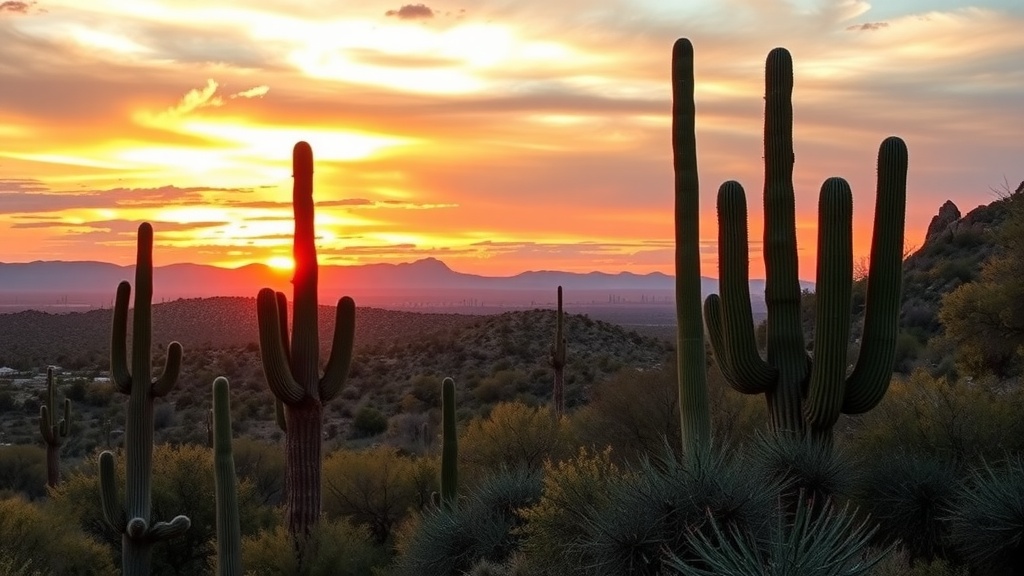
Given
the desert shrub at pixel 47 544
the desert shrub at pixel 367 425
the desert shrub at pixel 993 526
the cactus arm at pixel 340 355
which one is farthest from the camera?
the desert shrub at pixel 367 425

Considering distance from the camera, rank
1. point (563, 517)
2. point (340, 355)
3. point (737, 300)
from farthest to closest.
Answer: point (340, 355), point (737, 300), point (563, 517)

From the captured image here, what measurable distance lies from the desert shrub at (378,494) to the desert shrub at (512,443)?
3.96ft

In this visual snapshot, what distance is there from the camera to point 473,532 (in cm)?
1606

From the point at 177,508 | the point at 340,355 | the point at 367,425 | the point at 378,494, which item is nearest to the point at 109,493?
the point at 340,355

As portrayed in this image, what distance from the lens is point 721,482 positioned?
1107cm

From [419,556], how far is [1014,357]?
1223cm

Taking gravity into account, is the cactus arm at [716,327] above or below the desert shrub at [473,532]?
above

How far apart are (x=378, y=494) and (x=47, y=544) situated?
7.31m

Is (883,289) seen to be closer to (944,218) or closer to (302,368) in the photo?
(302,368)

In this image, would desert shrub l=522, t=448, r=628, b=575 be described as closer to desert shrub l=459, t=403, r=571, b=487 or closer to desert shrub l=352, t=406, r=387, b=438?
desert shrub l=459, t=403, r=571, b=487

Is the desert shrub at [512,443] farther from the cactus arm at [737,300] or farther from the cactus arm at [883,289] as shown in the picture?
the cactus arm at [883,289]

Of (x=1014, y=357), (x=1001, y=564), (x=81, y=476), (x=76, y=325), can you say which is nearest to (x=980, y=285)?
(x=1014, y=357)

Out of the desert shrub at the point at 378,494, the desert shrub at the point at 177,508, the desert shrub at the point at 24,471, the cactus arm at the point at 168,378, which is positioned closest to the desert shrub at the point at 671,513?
the cactus arm at the point at 168,378

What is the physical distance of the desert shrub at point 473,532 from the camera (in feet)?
51.7
